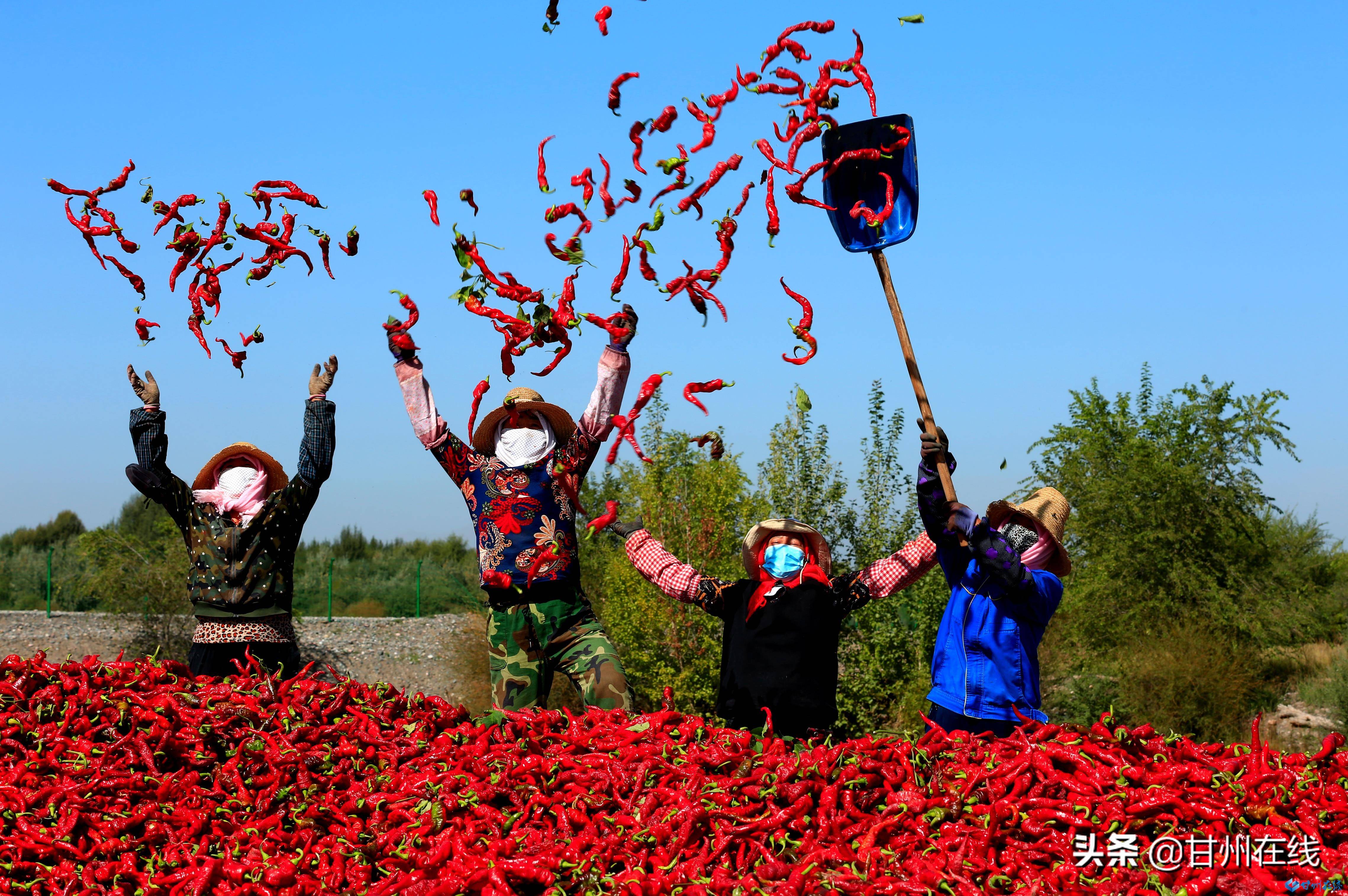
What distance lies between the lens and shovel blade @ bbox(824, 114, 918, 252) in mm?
4234

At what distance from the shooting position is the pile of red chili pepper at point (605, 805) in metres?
2.77

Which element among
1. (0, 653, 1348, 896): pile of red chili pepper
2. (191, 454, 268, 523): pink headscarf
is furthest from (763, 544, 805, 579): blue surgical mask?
(191, 454, 268, 523): pink headscarf

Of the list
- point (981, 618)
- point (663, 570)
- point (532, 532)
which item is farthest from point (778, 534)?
point (532, 532)

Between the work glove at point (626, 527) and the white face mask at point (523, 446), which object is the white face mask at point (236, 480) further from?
the work glove at point (626, 527)

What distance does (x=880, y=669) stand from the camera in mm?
8375

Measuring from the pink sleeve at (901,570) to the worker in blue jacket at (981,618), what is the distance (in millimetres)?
200

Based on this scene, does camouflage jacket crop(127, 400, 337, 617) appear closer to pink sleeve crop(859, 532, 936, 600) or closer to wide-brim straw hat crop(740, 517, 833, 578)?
wide-brim straw hat crop(740, 517, 833, 578)

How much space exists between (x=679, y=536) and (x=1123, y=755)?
5.26 m

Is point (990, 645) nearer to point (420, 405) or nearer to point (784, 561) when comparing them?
point (784, 561)

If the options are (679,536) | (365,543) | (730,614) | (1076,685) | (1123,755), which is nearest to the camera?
(1123,755)

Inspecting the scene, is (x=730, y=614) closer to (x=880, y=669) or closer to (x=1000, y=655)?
(x=1000, y=655)

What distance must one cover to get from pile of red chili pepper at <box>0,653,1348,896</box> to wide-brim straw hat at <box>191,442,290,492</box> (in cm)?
188

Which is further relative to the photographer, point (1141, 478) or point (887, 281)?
point (1141, 478)

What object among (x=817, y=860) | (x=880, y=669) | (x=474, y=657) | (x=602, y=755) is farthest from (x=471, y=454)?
(x=474, y=657)
